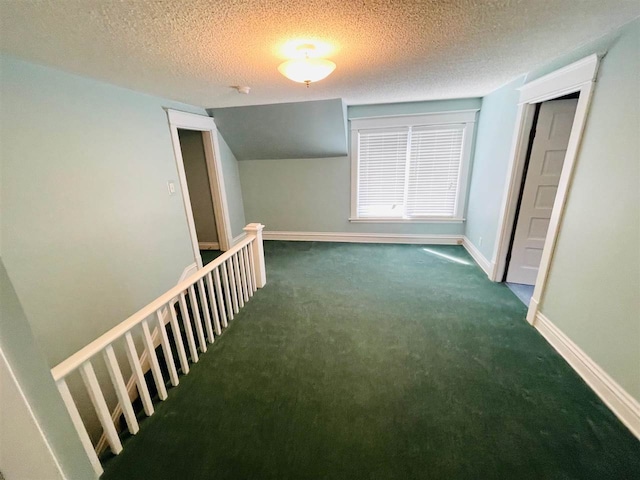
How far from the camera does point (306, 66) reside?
5.15ft

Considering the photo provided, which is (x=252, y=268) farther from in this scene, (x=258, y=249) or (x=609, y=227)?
(x=609, y=227)

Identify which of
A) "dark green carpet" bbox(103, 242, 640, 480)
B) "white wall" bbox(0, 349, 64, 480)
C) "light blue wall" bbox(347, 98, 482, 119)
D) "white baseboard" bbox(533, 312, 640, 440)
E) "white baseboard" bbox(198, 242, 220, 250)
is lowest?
"dark green carpet" bbox(103, 242, 640, 480)

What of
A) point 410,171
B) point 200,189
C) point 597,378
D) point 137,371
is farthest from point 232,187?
point 597,378

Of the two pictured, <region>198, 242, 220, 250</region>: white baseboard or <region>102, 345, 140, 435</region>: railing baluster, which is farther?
<region>198, 242, 220, 250</region>: white baseboard

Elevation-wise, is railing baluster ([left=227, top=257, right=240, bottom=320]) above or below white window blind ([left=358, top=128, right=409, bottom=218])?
below

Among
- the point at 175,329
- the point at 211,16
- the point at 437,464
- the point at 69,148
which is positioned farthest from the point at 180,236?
the point at 437,464

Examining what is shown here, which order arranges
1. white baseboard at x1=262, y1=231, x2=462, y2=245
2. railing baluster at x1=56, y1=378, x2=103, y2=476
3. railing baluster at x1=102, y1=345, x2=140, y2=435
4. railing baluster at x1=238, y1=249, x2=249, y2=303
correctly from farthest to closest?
white baseboard at x1=262, y1=231, x2=462, y2=245 < railing baluster at x1=238, y1=249, x2=249, y2=303 < railing baluster at x1=102, y1=345, x2=140, y2=435 < railing baluster at x1=56, y1=378, x2=103, y2=476

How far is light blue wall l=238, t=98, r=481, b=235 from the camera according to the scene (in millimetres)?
4199

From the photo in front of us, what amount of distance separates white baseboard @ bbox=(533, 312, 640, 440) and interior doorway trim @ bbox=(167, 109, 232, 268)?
368 centimetres

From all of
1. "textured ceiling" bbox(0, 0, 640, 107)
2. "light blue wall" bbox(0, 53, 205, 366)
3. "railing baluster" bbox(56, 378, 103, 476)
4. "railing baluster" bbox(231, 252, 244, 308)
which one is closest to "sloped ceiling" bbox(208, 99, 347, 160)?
"light blue wall" bbox(0, 53, 205, 366)

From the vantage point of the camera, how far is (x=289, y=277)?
3281 millimetres

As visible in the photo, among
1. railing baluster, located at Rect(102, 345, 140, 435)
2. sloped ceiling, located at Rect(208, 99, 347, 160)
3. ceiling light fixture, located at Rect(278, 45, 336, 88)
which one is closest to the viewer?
railing baluster, located at Rect(102, 345, 140, 435)

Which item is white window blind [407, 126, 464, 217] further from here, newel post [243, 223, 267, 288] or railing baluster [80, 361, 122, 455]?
railing baluster [80, 361, 122, 455]

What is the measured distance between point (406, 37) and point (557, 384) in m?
2.37
